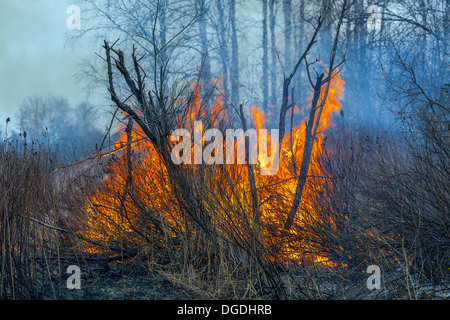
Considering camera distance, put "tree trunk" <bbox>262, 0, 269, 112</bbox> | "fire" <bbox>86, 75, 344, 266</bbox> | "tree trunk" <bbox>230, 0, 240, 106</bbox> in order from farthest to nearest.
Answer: "tree trunk" <bbox>262, 0, 269, 112</bbox>
"tree trunk" <bbox>230, 0, 240, 106</bbox>
"fire" <bbox>86, 75, 344, 266</bbox>

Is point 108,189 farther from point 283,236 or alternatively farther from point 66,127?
point 66,127

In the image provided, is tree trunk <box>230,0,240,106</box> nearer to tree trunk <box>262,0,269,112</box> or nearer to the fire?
tree trunk <box>262,0,269,112</box>

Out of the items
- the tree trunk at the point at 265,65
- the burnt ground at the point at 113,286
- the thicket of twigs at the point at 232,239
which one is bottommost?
the burnt ground at the point at 113,286

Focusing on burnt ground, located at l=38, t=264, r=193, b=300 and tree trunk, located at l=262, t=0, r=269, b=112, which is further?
tree trunk, located at l=262, t=0, r=269, b=112

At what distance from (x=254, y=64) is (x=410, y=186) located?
44.6ft

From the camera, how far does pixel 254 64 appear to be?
1792 centimetres

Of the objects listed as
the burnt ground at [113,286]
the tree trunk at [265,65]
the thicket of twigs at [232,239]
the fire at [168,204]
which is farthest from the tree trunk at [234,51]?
the burnt ground at [113,286]

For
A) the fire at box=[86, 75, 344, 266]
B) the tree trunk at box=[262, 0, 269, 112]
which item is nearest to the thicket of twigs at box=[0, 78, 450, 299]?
the fire at box=[86, 75, 344, 266]

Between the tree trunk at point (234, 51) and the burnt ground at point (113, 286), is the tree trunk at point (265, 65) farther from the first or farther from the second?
the burnt ground at point (113, 286)

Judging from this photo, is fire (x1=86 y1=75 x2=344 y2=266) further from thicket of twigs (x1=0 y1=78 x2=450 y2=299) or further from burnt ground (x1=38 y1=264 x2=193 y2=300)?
burnt ground (x1=38 y1=264 x2=193 y2=300)

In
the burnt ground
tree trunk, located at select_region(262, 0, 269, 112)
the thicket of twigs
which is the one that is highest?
tree trunk, located at select_region(262, 0, 269, 112)

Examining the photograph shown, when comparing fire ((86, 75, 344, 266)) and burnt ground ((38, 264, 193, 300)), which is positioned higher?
fire ((86, 75, 344, 266))

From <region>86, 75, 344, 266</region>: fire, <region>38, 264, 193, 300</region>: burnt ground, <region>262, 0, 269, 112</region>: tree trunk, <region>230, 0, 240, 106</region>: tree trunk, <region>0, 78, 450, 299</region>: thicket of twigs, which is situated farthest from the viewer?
<region>262, 0, 269, 112</region>: tree trunk

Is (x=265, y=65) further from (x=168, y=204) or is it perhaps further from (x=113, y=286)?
(x=113, y=286)
